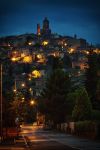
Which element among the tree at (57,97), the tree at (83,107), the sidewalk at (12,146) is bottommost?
the sidewalk at (12,146)

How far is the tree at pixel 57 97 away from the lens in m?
96.8

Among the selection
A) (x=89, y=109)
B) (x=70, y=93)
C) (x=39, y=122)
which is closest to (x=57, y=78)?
(x=70, y=93)

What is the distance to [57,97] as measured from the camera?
96.6 m

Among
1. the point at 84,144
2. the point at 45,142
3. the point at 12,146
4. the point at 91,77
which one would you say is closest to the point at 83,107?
the point at 45,142

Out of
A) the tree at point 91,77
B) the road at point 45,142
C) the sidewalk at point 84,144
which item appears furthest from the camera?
the tree at point 91,77

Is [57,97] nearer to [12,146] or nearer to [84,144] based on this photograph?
[84,144]

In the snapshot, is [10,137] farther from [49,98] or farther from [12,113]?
[49,98]

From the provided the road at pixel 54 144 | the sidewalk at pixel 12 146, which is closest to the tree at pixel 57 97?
the road at pixel 54 144

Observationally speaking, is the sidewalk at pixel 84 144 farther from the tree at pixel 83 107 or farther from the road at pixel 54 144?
the tree at pixel 83 107

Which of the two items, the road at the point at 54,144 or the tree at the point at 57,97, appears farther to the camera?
the tree at the point at 57,97

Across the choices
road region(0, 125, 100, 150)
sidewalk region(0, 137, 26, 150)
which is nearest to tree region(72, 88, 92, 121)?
road region(0, 125, 100, 150)

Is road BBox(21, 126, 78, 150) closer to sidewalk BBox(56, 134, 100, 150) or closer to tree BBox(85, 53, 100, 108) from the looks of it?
sidewalk BBox(56, 134, 100, 150)

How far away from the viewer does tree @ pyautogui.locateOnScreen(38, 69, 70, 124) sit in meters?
96.8

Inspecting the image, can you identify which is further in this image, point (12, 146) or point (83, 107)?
point (83, 107)
